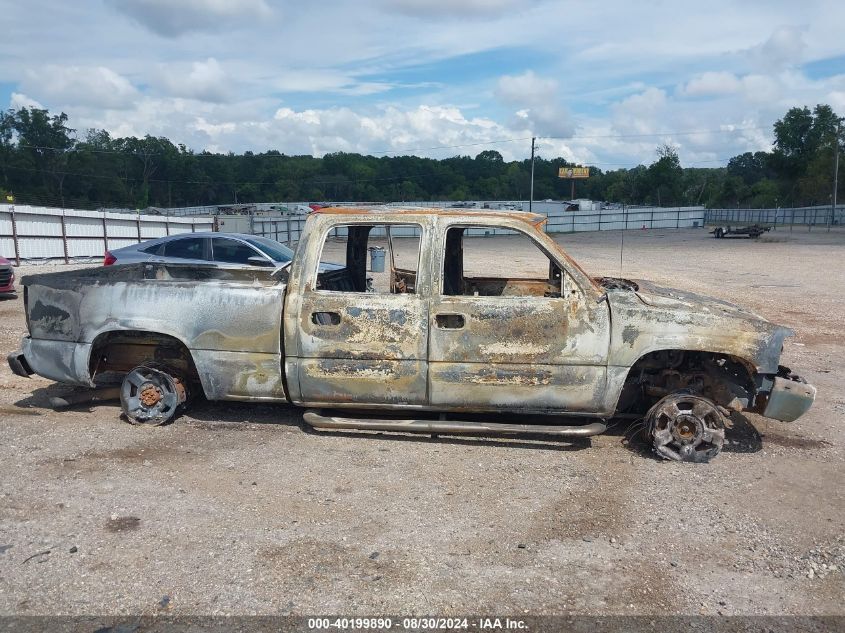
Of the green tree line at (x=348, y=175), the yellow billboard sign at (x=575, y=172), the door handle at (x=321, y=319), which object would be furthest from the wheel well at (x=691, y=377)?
the yellow billboard sign at (x=575, y=172)

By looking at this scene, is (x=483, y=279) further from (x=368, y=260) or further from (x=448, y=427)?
(x=448, y=427)

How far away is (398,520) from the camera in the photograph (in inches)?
158

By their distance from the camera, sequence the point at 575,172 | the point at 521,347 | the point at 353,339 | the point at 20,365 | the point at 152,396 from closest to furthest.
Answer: the point at 521,347, the point at 353,339, the point at 152,396, the point at 20,365, the point at 575,172

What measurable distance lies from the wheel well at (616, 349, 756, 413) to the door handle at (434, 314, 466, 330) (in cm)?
137

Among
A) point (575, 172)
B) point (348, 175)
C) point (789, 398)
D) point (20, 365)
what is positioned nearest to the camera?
point (789, 398)

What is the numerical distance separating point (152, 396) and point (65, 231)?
20003 millimetres

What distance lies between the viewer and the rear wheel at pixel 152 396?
18.1ft

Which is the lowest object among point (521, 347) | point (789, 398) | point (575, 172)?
point (789, 398)

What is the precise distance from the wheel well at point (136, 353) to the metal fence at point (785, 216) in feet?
176

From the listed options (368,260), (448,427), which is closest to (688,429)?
(448,427)

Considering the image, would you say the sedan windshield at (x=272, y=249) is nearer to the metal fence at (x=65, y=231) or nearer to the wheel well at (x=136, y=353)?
the wheel well at (x=136, y=353)

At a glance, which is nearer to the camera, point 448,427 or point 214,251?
point 448,427

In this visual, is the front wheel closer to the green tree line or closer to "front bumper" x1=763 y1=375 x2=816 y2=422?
"front bumper" x1=763 y1=375 x2=816 y2=422

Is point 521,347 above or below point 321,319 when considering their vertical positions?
below
